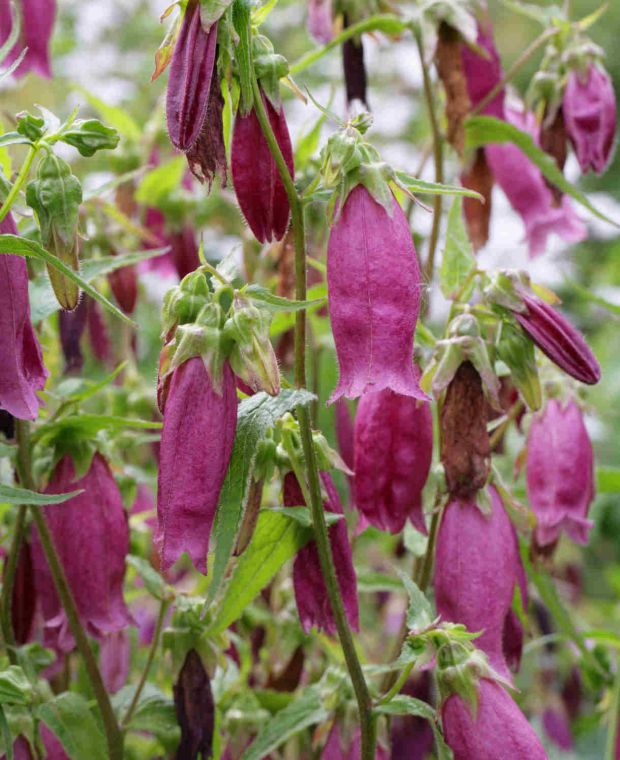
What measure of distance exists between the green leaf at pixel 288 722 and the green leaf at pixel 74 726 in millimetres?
139

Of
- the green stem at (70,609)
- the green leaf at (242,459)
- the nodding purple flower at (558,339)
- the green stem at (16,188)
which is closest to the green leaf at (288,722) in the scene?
the green stem at (70,609)

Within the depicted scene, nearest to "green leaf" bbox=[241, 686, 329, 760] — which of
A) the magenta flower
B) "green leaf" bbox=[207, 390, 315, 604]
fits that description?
"green leaf" bbox=[207, 390, 315, 604]

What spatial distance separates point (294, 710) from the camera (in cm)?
114

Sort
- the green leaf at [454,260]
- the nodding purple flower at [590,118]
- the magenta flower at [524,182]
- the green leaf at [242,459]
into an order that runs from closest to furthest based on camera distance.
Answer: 1. the green leaf at [242,459]
2. the green leaf at [454,260]
3. the nodding purple flower at [590,118]
4. the magenta flower at [524,182]

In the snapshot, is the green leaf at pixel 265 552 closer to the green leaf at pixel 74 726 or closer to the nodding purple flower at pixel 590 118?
the green leaf at pixel 74 726

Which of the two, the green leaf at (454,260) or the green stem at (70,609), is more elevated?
the green leaf at (454,260)

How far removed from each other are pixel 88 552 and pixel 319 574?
24 cm

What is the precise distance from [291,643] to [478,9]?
0.82 m

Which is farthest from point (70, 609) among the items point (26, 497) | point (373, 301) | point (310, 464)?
point (373, 301)

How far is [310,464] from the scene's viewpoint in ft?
2.94

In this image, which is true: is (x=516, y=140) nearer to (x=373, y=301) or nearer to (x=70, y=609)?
(x=373, y=301)

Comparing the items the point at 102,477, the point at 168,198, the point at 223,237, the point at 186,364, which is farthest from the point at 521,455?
the point at 223,237

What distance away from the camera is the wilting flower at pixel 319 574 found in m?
1.00

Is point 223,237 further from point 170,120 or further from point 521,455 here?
point 170,120
